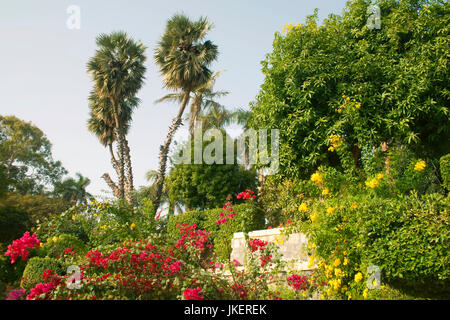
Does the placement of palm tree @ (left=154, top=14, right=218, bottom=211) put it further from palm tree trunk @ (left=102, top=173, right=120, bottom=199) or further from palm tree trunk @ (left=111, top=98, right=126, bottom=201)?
palm tree trunk @ (left=102, top=173, right=120, bottom=199)

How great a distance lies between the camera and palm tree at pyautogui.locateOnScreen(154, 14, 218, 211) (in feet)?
55.9

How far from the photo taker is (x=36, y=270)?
6.38m

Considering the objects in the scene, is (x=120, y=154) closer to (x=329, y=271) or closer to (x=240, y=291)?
(x=329, y=271)

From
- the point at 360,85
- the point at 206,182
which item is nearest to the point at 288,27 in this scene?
the point at 360,85

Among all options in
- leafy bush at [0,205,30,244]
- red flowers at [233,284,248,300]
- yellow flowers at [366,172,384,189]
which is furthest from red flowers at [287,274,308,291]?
leafy bush at [0,205,30,244]

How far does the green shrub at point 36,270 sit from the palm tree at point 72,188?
31.1 metres

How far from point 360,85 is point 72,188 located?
1382 inches

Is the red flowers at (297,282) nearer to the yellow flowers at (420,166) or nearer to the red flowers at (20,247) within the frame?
the yellow flowers at (420,166)

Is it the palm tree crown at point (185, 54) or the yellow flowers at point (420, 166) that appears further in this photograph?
the palm tree crown at point (185, 54)

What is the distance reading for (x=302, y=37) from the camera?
1016 centimetres

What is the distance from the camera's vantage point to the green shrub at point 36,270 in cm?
623

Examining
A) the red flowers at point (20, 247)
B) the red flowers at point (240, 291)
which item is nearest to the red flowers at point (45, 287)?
the red flowers at point (20, 247)
